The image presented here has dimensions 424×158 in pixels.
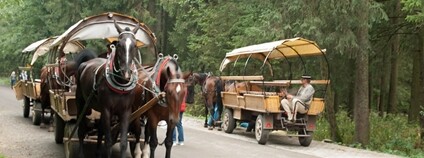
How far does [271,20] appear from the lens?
60.7 feet

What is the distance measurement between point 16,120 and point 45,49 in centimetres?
495

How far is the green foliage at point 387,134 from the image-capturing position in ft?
53.3

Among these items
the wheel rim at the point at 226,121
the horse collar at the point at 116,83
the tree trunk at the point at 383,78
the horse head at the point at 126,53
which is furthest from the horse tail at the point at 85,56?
the tree trunk at the point at 383,78

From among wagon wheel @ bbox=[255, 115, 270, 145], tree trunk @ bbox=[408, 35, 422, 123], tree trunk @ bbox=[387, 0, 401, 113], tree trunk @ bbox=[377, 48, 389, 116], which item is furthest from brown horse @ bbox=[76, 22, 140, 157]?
tree trunk @ bbox=[377, 48, 389, 116]

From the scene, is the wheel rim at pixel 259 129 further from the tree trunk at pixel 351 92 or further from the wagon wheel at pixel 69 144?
the tree trunk at pixel 351 92

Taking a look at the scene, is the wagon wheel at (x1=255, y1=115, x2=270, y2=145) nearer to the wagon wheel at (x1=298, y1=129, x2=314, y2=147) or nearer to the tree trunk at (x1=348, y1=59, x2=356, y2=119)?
the wagon wheel at (x1=298, y1=129, x2=314, y2=147)

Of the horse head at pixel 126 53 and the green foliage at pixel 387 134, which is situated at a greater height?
the horse head at pixel 126 53

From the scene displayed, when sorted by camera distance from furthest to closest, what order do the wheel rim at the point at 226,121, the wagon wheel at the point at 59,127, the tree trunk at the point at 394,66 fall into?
the tree trunk at the point at 394,66 → the wheel rim at the point at 226,121 → the wagon wheel at the point at 59,127

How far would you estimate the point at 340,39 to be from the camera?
16516 millimetres

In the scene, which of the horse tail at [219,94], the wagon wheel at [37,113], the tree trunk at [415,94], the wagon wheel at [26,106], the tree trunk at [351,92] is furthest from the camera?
the tree trunk at [351,92]

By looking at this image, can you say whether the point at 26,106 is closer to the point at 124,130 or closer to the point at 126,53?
the point at 124,130

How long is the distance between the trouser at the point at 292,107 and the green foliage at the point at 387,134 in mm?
2676

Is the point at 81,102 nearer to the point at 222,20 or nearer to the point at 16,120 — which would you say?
the point at 16,120

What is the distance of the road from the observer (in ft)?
38.5
